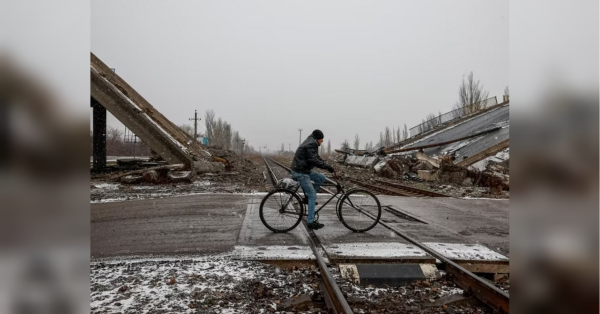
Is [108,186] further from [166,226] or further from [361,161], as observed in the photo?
[361,161]

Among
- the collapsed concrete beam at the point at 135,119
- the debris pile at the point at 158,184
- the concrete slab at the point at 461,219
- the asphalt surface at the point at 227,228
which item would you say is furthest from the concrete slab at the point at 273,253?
the collapsed concrete beam at the point at 135,119

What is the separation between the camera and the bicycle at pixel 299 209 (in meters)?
6.32

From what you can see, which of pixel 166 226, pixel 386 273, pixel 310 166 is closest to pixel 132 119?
Result: pixel 166 226

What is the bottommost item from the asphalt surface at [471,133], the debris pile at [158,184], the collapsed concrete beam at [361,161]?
the debris pile at [158,184]

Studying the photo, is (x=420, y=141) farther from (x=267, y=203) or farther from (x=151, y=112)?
(x=267, y=203)

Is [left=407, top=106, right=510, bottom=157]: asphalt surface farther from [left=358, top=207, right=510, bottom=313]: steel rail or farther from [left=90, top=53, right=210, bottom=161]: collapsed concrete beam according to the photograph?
[left=90, top=53, right=210, bottom=161]: collapsed concrete beam

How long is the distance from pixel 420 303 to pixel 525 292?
3021mm

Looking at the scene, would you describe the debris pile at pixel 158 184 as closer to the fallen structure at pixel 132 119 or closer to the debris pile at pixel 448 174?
the fallen structure at pixel 132 119

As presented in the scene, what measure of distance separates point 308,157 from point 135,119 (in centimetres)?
1245

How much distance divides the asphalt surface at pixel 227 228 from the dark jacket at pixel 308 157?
3.80 ft

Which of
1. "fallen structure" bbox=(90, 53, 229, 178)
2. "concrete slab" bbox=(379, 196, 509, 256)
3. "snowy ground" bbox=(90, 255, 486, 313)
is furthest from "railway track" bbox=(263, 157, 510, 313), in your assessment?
"fallen structure" bbox=(90, 53, 229, 178)

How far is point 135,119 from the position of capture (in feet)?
52.6

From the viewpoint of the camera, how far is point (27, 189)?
3.11ft

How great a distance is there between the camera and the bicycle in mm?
6316
